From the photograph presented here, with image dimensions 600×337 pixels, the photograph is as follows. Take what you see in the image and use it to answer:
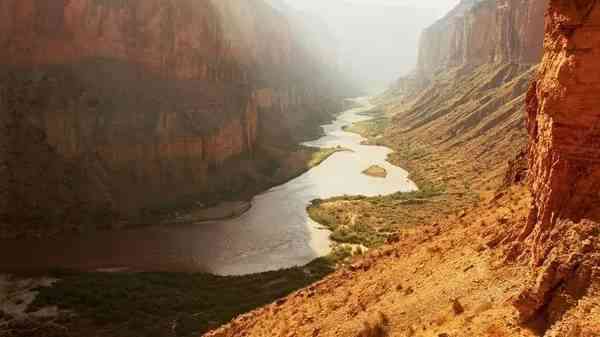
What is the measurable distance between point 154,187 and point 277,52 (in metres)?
57.3

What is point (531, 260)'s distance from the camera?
9.63 meters

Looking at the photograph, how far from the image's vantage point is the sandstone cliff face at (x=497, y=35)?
2410 inches

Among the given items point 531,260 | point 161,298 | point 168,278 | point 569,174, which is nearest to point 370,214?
point 168,278

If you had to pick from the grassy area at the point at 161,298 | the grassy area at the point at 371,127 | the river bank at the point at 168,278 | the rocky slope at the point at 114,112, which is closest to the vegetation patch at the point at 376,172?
the rocky slope at the point at 114,112

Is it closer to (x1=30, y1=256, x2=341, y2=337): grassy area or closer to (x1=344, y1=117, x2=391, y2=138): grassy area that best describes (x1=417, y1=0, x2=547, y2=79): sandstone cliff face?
(x1=344, y1=117, x2=391, y2=138): grassy area

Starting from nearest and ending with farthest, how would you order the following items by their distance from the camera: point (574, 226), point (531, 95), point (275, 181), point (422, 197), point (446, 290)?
point (574, 226) < point (446, 290) < point (531, 95) < point (422, 197) < point (275, 181)

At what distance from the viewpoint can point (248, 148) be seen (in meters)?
56.0

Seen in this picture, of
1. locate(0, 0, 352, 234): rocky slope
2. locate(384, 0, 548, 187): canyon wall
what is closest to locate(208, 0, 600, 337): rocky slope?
locate(0, 0, 352, 234): rocky slope

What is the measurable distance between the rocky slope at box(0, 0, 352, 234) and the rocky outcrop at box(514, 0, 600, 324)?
3382cm

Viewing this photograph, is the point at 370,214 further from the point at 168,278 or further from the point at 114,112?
the point at 114,112

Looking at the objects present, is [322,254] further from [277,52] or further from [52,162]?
[277,52]

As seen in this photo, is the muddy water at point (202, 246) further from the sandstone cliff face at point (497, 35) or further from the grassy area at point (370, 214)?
the sandstone cliff face at point (497, 35)

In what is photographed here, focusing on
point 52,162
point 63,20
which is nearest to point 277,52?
point 63,20

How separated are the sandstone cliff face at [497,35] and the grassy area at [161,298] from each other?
4523 centimetres
